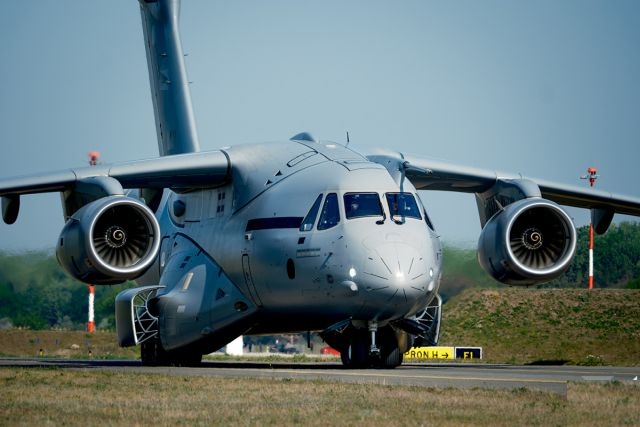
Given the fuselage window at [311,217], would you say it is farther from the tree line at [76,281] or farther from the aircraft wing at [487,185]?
the tree line at [76,281]

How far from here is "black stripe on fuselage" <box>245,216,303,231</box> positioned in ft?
74.0

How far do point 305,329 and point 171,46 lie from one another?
9.43 meters

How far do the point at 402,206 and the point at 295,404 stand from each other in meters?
8.60

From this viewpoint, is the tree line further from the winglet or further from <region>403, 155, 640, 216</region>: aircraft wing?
the winglet

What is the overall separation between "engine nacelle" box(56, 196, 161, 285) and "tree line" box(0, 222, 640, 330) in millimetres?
14567


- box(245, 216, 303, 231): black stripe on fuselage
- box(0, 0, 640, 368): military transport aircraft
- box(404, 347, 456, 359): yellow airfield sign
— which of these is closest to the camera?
box(0, 0, 640, 368): military transport aircraft

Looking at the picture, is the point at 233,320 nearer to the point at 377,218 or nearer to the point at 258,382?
the point at 377,218

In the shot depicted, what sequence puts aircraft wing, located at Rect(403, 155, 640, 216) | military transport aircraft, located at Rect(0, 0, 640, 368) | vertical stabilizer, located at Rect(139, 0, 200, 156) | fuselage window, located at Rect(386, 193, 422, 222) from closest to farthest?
military transport aircraft, located at Rect(0, 0, 640, 368), fuselage window, located at Rect(386, 193, 422, 222), aircraft wing, located at Rect(403, 155, 640, 216), vertical stabilizer, located at Rect(139, 0, 200, 156)

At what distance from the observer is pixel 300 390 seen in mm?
16078

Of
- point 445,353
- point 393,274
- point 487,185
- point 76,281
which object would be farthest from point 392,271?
point 76,281

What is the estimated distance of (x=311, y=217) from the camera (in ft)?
73.3

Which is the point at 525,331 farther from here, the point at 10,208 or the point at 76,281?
the point at 10,208

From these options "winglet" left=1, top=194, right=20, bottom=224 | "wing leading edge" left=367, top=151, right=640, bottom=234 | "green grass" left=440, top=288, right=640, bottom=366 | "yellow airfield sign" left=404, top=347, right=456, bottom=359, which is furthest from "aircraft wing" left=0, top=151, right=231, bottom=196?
"yellow airfield sign" left=404, top=347, right=456, bottom=359

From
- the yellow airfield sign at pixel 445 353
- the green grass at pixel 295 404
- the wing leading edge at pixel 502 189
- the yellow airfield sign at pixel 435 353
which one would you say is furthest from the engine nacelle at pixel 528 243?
the yellow airfield sign at pixel 435 353
